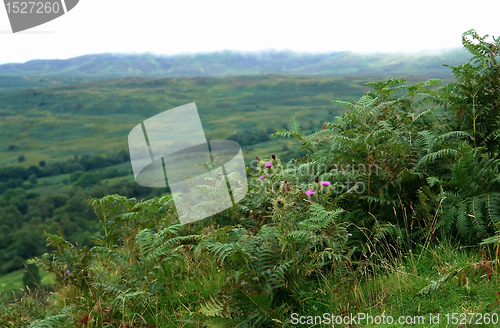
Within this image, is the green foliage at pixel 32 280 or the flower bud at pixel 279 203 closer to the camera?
the flower bud at pixel 279 203

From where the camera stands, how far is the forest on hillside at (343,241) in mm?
2668

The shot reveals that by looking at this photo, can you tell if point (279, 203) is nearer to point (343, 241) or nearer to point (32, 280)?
point (343, 241)

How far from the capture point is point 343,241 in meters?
3.08

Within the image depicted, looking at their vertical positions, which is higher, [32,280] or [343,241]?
[343,241]

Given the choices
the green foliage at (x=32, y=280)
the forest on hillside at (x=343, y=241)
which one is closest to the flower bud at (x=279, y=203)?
the forest on hillside at (x=343, y=241)

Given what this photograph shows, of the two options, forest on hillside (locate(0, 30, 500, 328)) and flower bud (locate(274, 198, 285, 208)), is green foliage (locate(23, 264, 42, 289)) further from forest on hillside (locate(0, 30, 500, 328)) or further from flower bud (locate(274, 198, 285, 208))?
flower bud (locate(274, 198, 285, 208))

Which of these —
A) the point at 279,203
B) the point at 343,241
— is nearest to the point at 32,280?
the point at 279,203

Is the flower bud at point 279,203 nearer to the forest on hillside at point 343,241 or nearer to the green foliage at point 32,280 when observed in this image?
the forest on hillside at point 343,241

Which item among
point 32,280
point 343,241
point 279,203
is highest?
point 279,203

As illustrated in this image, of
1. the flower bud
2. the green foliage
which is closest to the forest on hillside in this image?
the flower bud

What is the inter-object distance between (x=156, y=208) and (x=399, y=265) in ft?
9.31

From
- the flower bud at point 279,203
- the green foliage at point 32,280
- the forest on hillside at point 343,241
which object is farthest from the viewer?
the green foliage at point 32,280

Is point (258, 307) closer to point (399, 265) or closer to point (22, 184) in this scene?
point (399, 265)

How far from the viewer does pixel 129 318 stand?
10.7 feet
